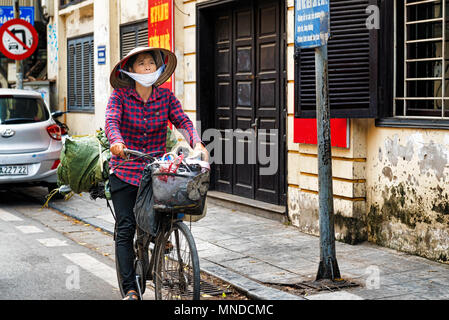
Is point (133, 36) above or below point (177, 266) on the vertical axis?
above

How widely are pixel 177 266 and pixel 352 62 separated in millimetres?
3656

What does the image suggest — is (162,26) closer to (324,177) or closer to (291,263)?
(291,263)

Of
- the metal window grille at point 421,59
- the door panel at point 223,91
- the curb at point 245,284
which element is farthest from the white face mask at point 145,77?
the door panel at point 223,91

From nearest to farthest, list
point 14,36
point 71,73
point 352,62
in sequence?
point 352,62 < point 14,36 < point 71,73

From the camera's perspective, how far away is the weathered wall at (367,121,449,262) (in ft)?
21.7

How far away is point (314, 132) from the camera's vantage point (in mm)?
8086

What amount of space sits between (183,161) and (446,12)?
358cm

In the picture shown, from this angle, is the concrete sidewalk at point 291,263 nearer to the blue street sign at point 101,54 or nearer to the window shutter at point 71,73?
the blue street sign at point 101,54

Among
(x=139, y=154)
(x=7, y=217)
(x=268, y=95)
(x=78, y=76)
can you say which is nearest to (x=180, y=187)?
(x=139, y=154)

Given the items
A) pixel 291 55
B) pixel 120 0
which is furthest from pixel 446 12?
pixel 120 0

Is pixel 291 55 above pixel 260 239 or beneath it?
above

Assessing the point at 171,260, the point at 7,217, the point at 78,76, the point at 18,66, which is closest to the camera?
the point at 171,260

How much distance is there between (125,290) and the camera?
5.03m

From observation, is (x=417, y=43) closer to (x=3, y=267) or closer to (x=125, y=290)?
(x=125, y=290)
